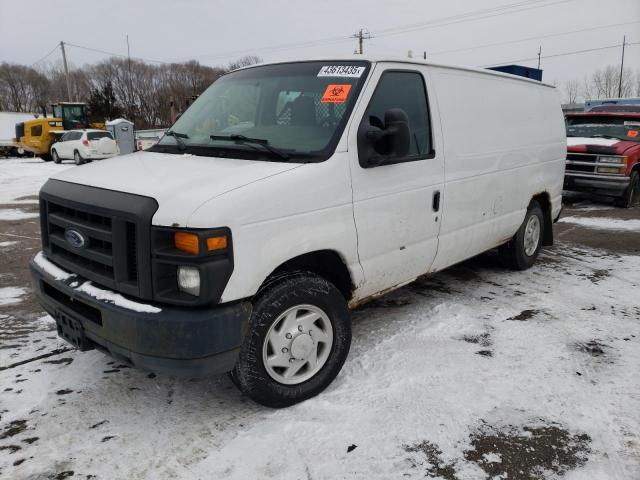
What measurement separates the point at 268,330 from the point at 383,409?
0.88 metres

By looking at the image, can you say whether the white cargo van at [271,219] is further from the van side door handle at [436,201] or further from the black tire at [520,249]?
the black tire at [520,249]

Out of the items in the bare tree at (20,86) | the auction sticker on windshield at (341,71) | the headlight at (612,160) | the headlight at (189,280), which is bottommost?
the headlight at (189,280)

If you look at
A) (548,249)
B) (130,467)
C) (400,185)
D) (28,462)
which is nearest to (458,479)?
(130,467)

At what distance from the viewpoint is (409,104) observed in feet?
12.3

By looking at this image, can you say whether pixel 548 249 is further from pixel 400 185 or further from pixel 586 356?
pixel 400 185

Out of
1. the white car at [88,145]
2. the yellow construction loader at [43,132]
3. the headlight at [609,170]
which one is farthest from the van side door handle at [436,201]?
the yellow construction loader at [43,132]

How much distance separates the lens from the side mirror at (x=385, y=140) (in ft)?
10.4

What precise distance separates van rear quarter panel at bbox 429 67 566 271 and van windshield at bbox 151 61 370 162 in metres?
1.02

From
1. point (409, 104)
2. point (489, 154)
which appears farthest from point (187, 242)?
point (489, 154)

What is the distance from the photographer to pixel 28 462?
8.57 ft

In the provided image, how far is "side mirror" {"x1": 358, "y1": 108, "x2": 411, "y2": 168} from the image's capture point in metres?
3.18

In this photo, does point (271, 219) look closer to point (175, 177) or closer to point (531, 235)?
point (175, 177)

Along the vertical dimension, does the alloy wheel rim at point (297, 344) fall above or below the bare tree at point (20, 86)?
below

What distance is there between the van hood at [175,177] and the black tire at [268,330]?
643 millimetres
